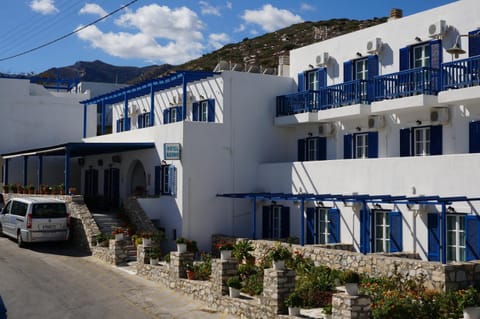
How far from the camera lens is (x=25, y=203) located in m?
24.1

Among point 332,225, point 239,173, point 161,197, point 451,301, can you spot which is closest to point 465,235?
point 451,301

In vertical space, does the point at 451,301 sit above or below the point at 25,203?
below

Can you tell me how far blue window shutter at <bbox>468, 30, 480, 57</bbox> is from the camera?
1919 centimetres

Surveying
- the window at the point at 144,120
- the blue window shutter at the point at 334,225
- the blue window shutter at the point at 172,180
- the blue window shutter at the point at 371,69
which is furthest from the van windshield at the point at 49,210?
the blue window shutter at the point at 371,69

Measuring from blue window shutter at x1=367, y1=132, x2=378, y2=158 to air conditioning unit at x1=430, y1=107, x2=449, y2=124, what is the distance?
2.67 meters

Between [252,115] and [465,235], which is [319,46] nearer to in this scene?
[252,115]

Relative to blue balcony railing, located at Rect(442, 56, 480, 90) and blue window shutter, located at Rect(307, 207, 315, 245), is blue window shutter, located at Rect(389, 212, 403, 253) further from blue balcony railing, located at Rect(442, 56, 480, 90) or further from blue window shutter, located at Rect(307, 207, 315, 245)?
blue balcony railing, located at Rect(442, 56, 480, 90)

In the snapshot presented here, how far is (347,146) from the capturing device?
24234 millimetres

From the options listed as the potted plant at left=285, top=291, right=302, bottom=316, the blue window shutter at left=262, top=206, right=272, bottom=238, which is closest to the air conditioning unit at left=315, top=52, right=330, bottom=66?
the blue window shutter at left=262, top=206, right=272, bottom=238

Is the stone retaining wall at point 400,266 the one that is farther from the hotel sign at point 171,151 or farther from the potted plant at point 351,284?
the hotel sign at point 171,151

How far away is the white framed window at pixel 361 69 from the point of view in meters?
23.7

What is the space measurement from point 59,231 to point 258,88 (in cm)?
975

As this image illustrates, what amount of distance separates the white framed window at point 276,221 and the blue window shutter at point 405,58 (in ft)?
23.3

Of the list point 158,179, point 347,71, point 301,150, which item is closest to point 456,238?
point 347,71
